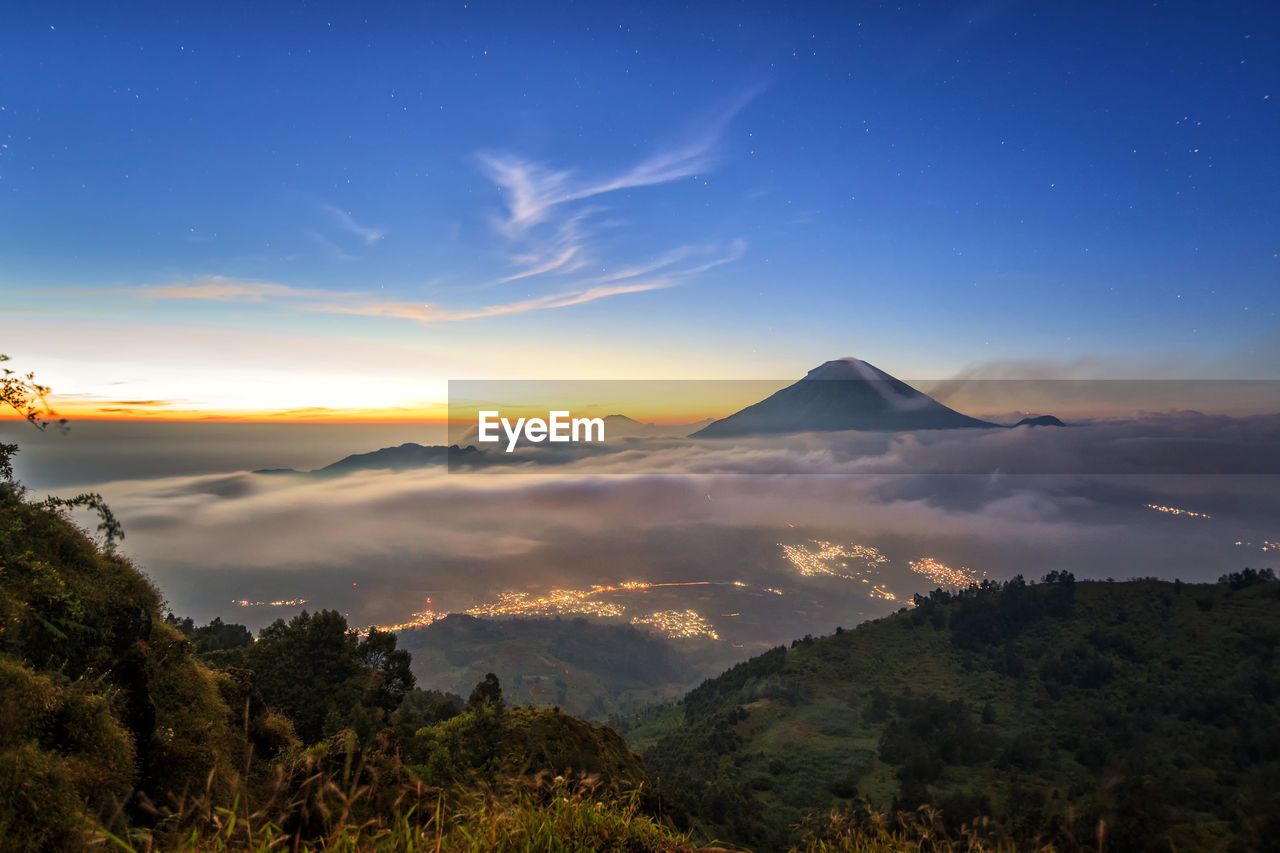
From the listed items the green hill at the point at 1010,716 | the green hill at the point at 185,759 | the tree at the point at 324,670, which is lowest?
the green hill at the point at 1010,716

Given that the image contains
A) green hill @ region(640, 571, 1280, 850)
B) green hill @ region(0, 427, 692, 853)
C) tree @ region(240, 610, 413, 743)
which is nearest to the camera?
green hill @ region(0, 427, 692, 853)

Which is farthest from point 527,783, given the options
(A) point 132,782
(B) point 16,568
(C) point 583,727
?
(C) point 583,727

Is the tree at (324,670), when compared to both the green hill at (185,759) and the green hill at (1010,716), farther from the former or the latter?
the green hill at (1010,716)

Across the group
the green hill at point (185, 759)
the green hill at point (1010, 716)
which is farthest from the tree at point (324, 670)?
the green hill at point (1010, 716)

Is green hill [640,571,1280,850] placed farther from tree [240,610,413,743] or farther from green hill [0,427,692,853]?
green hill [0,427,692,853]

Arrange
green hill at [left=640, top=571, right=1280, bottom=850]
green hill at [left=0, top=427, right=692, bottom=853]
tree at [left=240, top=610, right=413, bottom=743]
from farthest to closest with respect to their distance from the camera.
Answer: green hill at [left=640, top=571, right=1280, bottom=850]
tree at [left=240, top=610, right=413, bottom=743]
green hill at [left=0, top=427, right=692, bottom=853]

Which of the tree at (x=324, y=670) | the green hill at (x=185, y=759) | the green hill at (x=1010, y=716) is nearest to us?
the green hill at (x=185, y=759)

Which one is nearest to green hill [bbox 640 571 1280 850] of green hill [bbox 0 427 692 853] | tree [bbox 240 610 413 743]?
tree [bbox 240 610 413 743]

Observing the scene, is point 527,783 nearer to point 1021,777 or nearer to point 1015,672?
point 1021,777

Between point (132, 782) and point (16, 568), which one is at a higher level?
point (16, 568)
